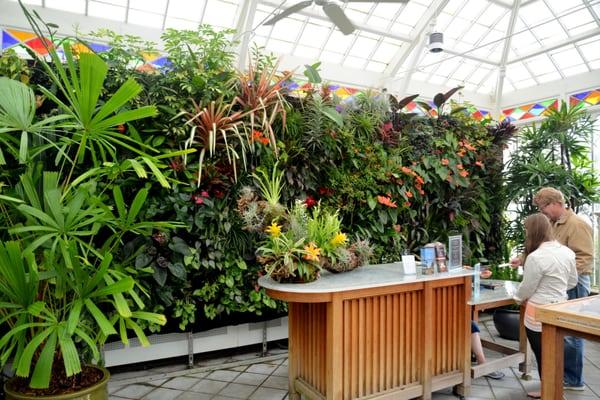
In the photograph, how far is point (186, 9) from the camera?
9930 millimetres

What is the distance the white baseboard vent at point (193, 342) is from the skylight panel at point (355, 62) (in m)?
10.2

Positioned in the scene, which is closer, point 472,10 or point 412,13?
point 412,13

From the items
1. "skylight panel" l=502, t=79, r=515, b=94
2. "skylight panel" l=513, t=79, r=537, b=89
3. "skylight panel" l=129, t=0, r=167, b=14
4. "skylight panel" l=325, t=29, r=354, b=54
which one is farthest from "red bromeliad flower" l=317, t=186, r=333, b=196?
"skylight panel" l=502, t=79, r=515, b=94

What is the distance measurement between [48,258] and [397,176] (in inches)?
122

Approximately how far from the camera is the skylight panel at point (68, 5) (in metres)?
8.86

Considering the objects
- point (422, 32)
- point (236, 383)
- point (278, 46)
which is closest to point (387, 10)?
point (422, 32)

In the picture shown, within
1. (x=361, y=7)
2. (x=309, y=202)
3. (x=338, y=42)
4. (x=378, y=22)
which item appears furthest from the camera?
(x=338, y=42)

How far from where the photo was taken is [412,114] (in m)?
4.43

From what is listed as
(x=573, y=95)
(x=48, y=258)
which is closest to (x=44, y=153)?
(x=48, y=258)

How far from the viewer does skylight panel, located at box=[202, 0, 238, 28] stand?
10.0m

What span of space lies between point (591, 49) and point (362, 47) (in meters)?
6.19

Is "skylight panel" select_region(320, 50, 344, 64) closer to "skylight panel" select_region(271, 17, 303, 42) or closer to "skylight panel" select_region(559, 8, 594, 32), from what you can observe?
"skylight panel" select_region(271, 17, 303, 42)

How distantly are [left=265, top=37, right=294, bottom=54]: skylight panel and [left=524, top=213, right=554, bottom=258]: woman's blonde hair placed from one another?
988 cm

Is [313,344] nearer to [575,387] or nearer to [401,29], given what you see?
[575,387]
